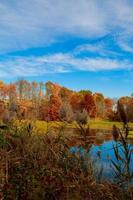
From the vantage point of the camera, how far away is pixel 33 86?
9106cm

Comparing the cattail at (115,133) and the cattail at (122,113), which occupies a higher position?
the cattail at (122,113)

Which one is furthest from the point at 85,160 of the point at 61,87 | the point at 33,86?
the point at 33,86

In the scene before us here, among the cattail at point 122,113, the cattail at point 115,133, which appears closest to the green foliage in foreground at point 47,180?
the cattail at point 115,133

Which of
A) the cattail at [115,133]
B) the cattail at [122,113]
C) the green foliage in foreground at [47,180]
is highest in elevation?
the cattail at [122,113]

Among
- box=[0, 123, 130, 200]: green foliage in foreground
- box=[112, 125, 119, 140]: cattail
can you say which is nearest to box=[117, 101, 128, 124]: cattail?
box=[112, 125, 119, 140]: cattail

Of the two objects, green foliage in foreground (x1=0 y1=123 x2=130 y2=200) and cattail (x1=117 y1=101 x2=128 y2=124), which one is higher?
cattail (x1=117 y1=101 x2=128 y2=124)

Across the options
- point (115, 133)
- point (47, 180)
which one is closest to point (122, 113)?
point (115, 133)

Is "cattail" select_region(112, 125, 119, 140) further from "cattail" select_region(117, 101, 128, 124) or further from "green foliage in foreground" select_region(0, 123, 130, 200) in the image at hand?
"green foliage in foreground" select_region(0, 123, 130, 200)

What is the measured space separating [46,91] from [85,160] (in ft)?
259

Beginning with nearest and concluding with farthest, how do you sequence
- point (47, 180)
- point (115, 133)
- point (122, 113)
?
1. point (122, 113)
2. point (115, 133)
3. point (47, 180)

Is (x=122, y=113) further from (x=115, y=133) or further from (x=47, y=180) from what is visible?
(x=47, y=180)

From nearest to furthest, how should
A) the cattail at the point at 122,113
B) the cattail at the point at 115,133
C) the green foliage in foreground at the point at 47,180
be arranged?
the cattail at the point at 122,113 → the cattail at the point at 115,133 → the green foliage in foreground at the point at 47,180

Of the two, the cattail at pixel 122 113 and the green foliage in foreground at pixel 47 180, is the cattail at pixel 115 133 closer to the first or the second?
the cattail at pixel 122 113

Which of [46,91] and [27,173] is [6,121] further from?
[46,91]
